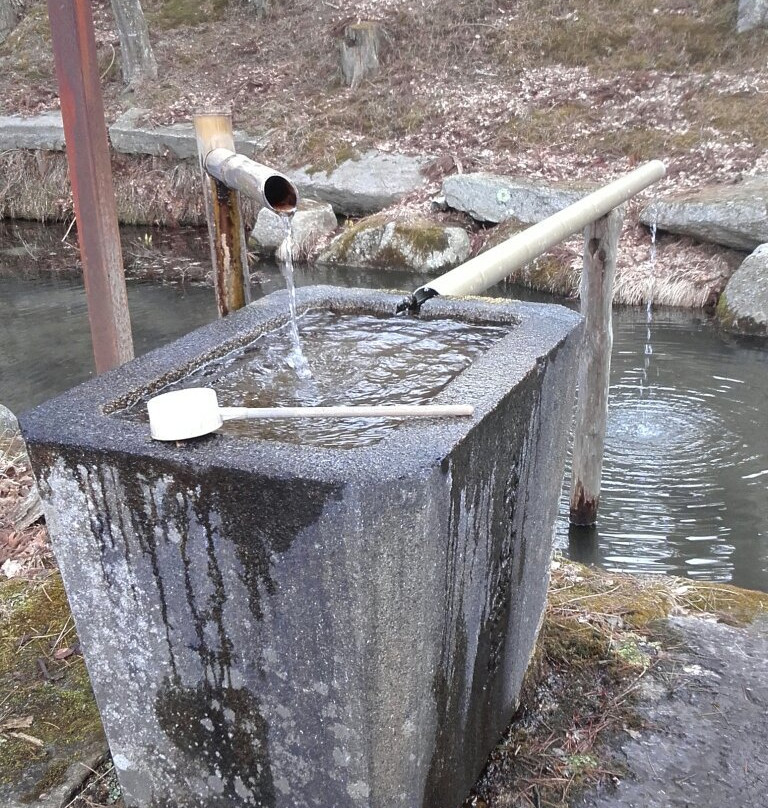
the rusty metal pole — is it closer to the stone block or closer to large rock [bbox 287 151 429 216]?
the stone block

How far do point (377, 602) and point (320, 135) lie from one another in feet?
42.3

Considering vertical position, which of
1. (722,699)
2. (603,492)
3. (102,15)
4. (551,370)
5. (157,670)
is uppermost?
(102,15)

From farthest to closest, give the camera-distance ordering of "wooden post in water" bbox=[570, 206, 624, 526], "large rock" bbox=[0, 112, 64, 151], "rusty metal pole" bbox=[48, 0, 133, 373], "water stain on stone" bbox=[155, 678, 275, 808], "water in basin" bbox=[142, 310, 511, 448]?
1. "large rock" bbox=[0, 112, 64, 151]
2. "wooden post in water" bbox=[570, 206, 624, 526]
3. "rusty metal pole" bbox=[48, 0, 133, 373]
4. "water in basin" bbox=[142, 310, 511, 448]
5. "water stain on stone" bbox=[155, 678, 275, 808]

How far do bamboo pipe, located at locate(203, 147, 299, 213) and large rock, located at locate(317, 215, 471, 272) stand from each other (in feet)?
27.2

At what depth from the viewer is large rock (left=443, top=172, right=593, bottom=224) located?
33.1 feet

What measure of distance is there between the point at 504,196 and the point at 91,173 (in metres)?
8.61

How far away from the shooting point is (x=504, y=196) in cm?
1046

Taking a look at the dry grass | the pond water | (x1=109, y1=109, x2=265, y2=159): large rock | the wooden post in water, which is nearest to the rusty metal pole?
the dry grass

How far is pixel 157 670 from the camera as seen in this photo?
1548 mm

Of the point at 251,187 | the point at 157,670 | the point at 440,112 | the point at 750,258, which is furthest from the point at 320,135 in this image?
the point at 157,670

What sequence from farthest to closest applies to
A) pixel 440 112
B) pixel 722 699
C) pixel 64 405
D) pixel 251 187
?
pixel 440 112 < pixel 722 699 < pixel 251 187 < pixel 64 405

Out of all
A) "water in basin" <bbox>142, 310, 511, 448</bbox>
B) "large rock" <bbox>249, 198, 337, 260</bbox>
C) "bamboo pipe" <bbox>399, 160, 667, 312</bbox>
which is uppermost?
"bamboo pipe" <bbox>399, 160, 667, 312</bbox>

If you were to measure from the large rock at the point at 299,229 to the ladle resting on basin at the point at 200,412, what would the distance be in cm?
1004

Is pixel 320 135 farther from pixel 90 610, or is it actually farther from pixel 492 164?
pixel 90 610
